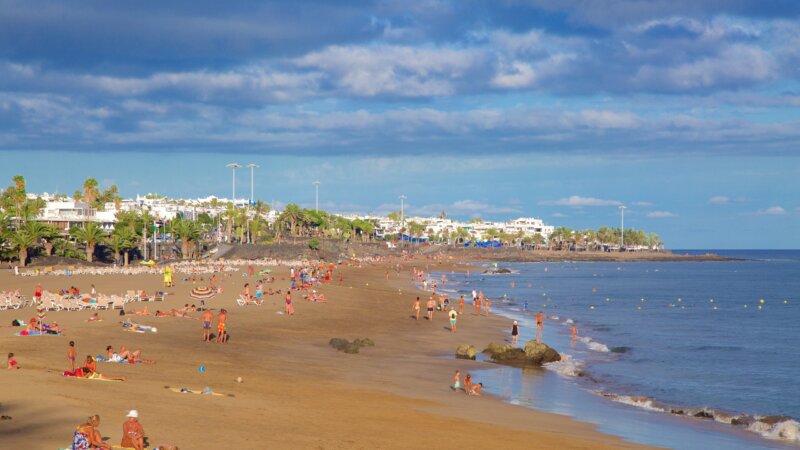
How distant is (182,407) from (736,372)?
75.4ft

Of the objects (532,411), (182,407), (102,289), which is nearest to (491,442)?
(532,411)

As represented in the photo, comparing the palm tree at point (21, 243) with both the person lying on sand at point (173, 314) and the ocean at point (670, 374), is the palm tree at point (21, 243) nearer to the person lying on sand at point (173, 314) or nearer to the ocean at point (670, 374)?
the ocean at point (670, 374)

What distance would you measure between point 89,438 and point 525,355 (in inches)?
823

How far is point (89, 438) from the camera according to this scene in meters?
12.5

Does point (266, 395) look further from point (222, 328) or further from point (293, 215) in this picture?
point (293, 215)

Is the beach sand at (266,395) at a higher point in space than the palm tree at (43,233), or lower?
lower

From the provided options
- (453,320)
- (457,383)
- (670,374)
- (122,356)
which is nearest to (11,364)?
(122,356)

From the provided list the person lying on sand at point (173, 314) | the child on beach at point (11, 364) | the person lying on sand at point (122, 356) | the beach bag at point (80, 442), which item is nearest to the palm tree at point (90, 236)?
the person lying on sand at point (173, 314)

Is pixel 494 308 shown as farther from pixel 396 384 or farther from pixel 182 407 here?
pixel 182 407

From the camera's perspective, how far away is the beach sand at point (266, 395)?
14.9 metres

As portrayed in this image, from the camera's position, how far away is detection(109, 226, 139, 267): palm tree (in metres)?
92.7

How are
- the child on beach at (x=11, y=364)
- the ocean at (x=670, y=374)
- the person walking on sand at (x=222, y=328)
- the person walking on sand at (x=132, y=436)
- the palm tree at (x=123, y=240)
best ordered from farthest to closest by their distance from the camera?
the palm tree at (x=123, y=240) < the person walking on sand at (x=222, y=328) < the ocean at (x=670, y=374) < the child on beach at (x=11, y=364) < the person walking on sand at (x=132, y=436)

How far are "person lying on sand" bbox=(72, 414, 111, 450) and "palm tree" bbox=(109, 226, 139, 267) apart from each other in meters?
82.1

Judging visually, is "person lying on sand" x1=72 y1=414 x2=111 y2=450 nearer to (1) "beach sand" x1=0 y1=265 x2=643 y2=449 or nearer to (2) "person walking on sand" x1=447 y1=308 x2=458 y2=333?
(1) "beach sand" x1=0 y1=265 x2=643 y2=449
